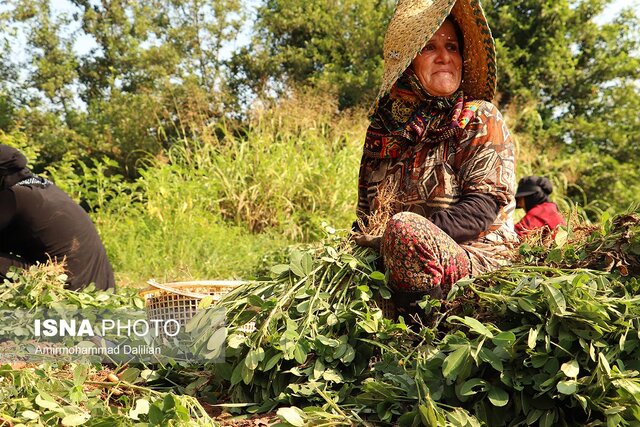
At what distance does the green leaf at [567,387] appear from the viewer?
1.71m

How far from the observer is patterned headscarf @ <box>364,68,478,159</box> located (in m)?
2.76

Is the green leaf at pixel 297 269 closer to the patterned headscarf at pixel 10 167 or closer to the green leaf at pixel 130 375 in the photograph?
the green leaf at pixel 130 375

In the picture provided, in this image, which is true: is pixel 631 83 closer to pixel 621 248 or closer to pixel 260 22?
pixel 260 22

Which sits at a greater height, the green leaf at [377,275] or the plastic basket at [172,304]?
the green leaf at [377,275]

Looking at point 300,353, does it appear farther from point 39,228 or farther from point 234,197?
point 234,197

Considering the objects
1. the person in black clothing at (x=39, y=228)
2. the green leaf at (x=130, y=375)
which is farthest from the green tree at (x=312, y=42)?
the green leaf at (x=130, y=375)

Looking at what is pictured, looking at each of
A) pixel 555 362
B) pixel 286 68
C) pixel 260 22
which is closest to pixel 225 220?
pixel 555 362

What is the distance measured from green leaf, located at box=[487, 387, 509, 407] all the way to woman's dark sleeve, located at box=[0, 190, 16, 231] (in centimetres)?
295

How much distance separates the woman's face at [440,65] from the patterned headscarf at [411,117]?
3cm

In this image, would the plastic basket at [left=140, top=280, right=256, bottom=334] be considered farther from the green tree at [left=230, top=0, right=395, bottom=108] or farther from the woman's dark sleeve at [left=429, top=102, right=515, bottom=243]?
the green tree at [left=230, top=0, right=395, bottom=108]

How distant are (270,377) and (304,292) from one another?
0.30 metres

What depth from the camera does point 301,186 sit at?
796 cm

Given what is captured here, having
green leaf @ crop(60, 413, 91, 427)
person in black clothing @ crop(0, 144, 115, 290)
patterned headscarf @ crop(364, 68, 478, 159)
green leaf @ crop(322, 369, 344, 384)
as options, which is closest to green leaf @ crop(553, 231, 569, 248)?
patterned headscarf @ crop(364, 68, 478, 159)

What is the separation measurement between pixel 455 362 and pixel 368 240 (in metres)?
0.77
